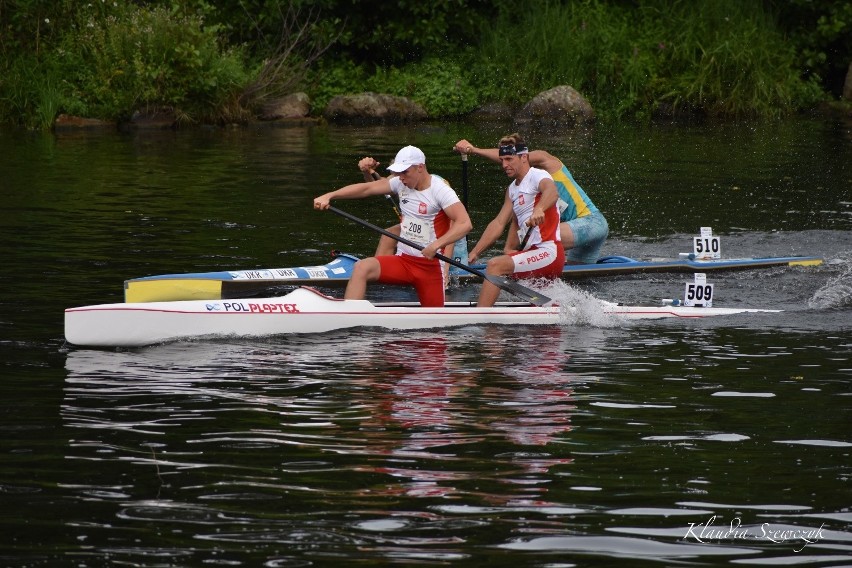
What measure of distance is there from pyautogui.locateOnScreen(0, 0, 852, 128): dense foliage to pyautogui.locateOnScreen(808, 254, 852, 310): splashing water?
16921 mm

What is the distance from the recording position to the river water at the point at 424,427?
19.6ft

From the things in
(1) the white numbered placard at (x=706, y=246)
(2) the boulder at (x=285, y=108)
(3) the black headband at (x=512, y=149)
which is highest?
(2) the boulder at (x=285, y=108)

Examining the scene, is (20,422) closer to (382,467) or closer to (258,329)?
(382,467)

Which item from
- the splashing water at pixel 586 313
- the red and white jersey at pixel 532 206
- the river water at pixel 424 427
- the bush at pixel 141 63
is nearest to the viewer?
the river water at pixel 424 427

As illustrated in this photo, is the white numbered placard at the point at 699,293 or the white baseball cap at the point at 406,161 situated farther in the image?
the white numbered placard at the point at 699,293

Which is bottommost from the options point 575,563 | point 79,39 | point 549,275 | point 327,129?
point 575,563

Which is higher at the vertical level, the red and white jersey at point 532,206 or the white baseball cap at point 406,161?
the white baseball cap at point 406,161

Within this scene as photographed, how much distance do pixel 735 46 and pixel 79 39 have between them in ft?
46.3

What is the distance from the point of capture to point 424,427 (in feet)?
25.5

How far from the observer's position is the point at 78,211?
55.3 feet

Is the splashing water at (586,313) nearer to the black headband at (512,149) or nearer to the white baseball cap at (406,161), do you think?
the black headband at (512,149)

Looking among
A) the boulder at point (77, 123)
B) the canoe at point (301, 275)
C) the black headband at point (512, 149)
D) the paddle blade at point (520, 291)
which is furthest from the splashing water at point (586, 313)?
the boulder at point (77, 123)

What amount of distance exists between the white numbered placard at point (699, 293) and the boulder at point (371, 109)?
18.4 m

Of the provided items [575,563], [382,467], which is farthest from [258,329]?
[575,563]
